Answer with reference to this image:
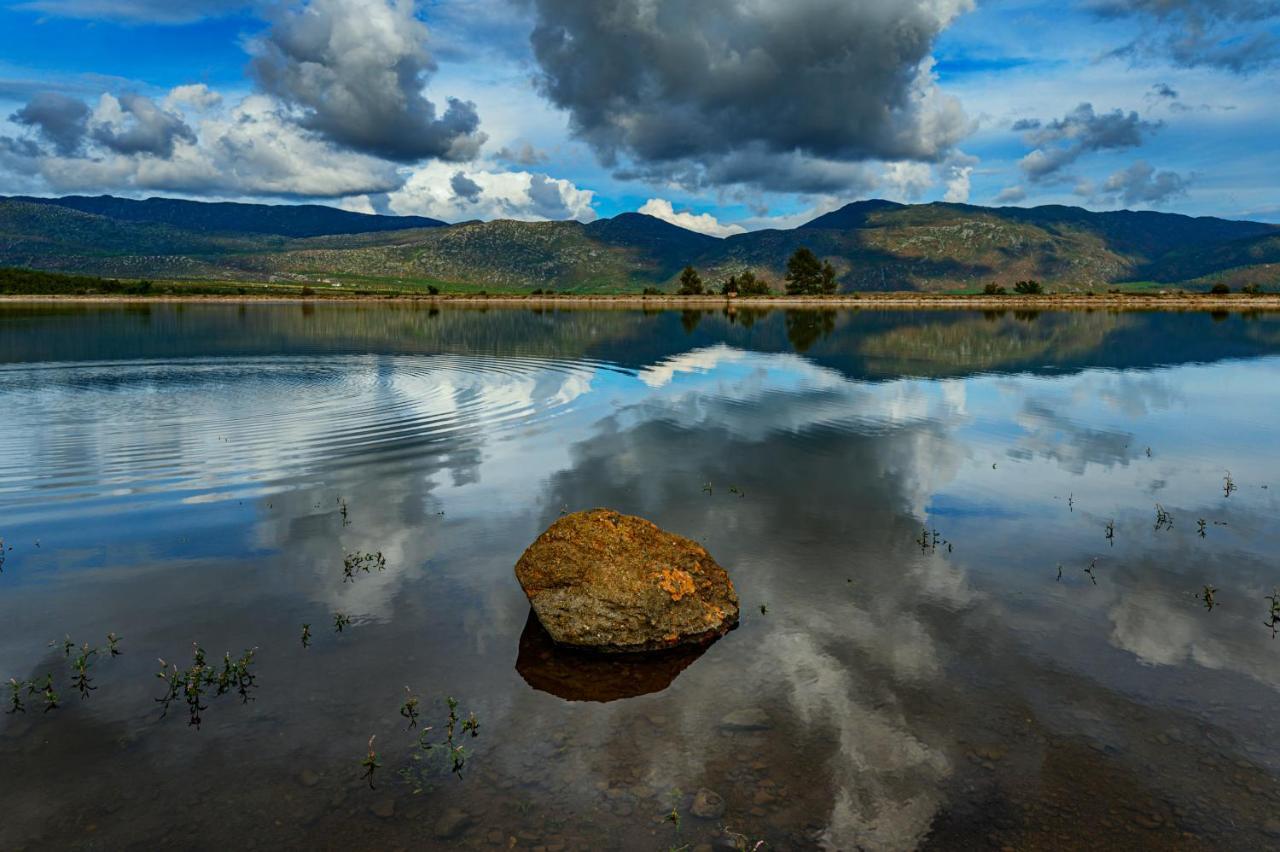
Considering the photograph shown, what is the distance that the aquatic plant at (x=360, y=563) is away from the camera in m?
18.9

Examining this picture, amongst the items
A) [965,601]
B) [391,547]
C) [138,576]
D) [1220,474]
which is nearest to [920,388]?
[1220,474]

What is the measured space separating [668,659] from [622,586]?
74.8 inches

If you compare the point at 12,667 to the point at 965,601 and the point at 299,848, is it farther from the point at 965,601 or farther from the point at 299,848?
the point at 965,601

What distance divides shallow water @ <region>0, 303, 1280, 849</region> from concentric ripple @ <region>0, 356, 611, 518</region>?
1.29 feet

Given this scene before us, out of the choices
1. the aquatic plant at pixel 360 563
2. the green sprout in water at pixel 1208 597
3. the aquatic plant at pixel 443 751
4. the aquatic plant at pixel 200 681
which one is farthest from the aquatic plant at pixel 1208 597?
the aquatic plant at pixel 200 681

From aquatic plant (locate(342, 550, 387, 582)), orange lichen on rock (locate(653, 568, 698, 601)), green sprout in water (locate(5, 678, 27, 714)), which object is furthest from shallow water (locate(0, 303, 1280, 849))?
orange lichen on rock (locate(653, 568, 698, 601))

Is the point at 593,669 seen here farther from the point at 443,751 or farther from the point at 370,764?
the point at 370,764

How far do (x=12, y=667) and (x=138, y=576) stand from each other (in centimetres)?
468

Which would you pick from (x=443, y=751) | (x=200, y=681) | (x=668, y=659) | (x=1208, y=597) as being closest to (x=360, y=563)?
(x=200, y=681)

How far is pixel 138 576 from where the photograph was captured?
18516 mm

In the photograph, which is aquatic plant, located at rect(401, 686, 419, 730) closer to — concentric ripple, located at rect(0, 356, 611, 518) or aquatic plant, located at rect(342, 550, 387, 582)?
aquatic plant, located at rect(342, 550, 387, 582)

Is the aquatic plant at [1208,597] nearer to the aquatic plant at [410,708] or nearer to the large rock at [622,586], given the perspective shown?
the large rock at [622,586]

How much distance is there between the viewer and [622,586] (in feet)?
51.8

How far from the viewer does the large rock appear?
15422 millimetres
